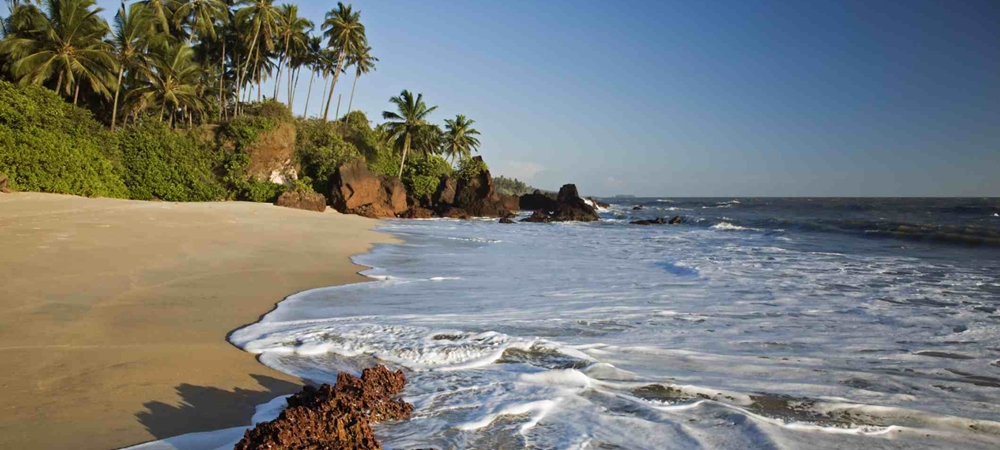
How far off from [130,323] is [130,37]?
86.1 feet

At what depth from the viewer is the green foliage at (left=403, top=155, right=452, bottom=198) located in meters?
38.3

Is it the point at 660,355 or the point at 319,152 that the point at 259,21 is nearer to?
the point at 319,152

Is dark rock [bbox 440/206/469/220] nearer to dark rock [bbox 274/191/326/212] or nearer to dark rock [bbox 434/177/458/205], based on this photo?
dark rock [bbox 434/177/458/205]

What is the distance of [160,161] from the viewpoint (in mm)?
24078

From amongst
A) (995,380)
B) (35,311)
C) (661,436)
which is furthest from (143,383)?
(995,380)

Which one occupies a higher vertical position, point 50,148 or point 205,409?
point 50,148

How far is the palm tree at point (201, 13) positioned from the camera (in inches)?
1166

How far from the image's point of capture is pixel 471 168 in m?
39.2

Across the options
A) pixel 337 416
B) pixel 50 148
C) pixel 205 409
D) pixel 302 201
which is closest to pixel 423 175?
pixel 302 201

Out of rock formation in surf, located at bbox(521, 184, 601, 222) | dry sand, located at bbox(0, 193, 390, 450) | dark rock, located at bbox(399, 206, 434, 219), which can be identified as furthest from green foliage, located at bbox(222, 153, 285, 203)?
dry sand, located at bbox(0, 193, 390, 450)

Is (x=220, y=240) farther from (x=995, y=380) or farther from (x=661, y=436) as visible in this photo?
(x=995, y=380)

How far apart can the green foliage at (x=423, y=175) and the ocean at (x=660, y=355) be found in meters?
29.5

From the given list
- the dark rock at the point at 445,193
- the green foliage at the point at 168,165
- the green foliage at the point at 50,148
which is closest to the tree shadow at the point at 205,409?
the green foliage at the point at 50,148

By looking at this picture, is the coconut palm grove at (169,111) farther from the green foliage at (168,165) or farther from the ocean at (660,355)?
the ocean at (660,355)
